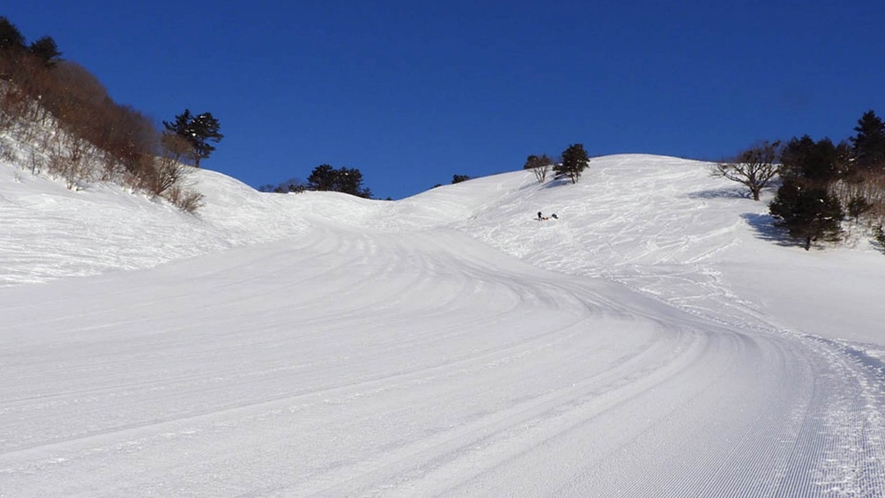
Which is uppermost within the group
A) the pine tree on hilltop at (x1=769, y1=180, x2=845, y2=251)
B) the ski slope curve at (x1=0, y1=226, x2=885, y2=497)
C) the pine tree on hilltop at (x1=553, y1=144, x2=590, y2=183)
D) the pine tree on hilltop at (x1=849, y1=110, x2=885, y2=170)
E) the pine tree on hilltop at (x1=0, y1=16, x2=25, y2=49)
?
the pine tree on hilltop at (x1=849, y1=110, x2=885, y2=170)

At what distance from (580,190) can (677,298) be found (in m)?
27.1

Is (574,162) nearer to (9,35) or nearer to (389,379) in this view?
(9,35)

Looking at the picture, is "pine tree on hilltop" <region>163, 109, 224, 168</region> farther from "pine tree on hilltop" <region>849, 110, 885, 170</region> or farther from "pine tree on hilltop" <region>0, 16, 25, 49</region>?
"pine tree on hilltop" <region>849, 110, 885, 170</region>

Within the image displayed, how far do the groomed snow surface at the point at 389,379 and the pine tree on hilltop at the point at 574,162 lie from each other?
3036cm

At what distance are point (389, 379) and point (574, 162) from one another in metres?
42.1

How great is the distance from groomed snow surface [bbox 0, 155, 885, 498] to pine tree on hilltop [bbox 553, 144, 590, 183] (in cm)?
3036

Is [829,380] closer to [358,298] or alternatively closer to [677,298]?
[358,298]

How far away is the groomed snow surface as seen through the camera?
106 inches

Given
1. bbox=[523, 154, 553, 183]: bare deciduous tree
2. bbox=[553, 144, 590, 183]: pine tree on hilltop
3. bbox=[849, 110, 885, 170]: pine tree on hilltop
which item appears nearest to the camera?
bbox=[849, 110, 885, 170]: pine tree on hilltop

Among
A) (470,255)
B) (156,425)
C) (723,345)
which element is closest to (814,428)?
(723,345)

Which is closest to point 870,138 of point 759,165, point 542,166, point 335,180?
point 759,165

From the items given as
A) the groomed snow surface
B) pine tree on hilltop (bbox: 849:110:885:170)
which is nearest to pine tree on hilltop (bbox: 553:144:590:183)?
pine tree on hilltop (bbox: 849:110:885:170)

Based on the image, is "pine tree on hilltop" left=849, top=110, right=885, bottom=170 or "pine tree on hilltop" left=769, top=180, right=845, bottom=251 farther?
"pine tree on hilltop" left=849, top=110, right=885, bottom=170

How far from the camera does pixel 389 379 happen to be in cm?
443
